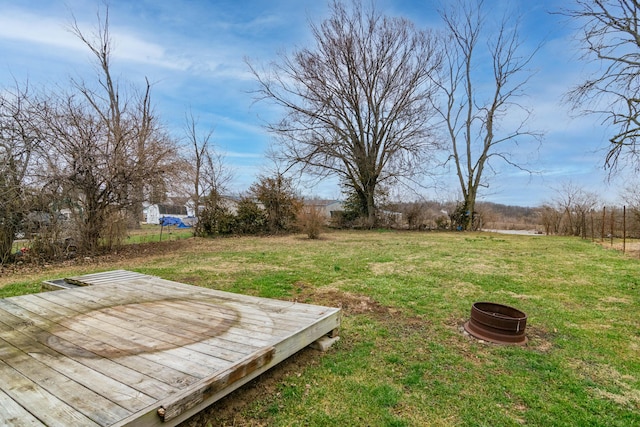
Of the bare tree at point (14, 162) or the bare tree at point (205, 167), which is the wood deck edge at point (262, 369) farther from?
the bare tree at point (205, 167)

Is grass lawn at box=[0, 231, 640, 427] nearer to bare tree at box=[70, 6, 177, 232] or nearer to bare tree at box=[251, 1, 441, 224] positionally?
bare tree at box=[70, 6, 177, 232]

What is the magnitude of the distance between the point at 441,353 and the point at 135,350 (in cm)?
235

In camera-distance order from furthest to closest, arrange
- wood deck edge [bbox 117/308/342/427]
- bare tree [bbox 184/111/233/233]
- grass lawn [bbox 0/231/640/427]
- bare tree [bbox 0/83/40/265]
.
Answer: bare tree [bbox 184/111/233/233] < bare tree [bbox 0/83/40/265] < grass lawn [bbox 0/231/640/427] < wood deck edge [bbox 117/308/342/427]

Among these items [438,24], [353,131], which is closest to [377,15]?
[438,24]

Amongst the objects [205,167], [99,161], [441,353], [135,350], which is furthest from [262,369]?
[205,167]

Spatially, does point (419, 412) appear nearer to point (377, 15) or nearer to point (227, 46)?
point (227, 46)

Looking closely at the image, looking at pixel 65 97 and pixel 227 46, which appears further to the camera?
pixel 227 46

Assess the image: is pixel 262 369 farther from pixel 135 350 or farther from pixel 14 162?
pixel 14 162

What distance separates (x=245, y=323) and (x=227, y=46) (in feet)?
32.4

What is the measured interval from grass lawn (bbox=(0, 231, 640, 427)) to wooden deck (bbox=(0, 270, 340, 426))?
0.28 m

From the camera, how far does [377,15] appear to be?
15.1 m

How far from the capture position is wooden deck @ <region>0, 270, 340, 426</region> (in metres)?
1.41

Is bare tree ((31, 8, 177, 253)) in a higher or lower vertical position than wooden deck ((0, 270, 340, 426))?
higher

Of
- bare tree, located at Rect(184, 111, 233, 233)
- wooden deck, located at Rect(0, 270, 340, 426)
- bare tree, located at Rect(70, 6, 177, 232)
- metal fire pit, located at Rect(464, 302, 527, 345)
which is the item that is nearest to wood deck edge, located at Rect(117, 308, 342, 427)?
wooden deck, located at Rect(0, 270, 340, 426)
